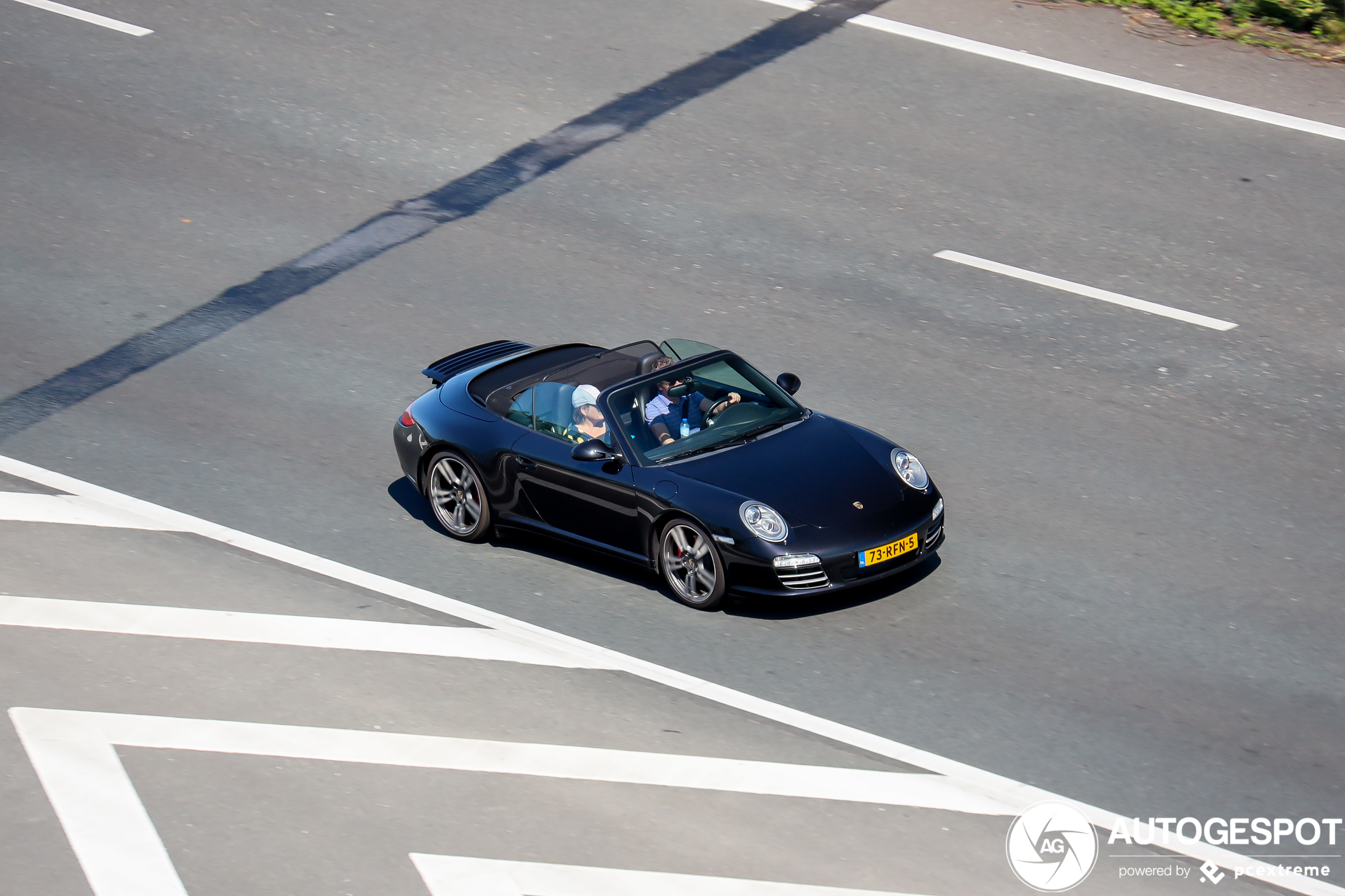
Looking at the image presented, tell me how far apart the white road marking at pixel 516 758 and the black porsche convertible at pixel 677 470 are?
1.45m

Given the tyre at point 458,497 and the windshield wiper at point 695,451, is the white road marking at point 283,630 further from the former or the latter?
the windshield wiper at point 695,451

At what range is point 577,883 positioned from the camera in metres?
7.36

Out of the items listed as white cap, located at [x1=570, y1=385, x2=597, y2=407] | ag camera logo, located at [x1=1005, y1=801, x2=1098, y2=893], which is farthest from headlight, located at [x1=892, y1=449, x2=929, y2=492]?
ag camera logo, located at [x1=1005, y1=801, x2=1098, y2=893]

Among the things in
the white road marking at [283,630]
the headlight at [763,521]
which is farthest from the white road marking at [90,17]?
the headlight at [763,521]

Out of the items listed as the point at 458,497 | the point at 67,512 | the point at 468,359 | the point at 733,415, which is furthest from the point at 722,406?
the point at 67,512

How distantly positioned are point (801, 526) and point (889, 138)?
722 cm

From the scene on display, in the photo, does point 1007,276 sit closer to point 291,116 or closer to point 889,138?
point 889,138

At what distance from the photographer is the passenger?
401 inches

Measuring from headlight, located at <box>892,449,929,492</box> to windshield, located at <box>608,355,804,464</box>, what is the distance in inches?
30.4

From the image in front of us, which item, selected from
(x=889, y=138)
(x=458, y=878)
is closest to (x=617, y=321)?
(x=889, y=138)

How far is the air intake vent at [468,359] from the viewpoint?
11.4 meters

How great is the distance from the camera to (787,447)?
1002 cm

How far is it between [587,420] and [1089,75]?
8.64 m

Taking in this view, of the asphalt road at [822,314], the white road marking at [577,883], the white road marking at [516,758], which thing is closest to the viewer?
the white road marking at [577,883]
